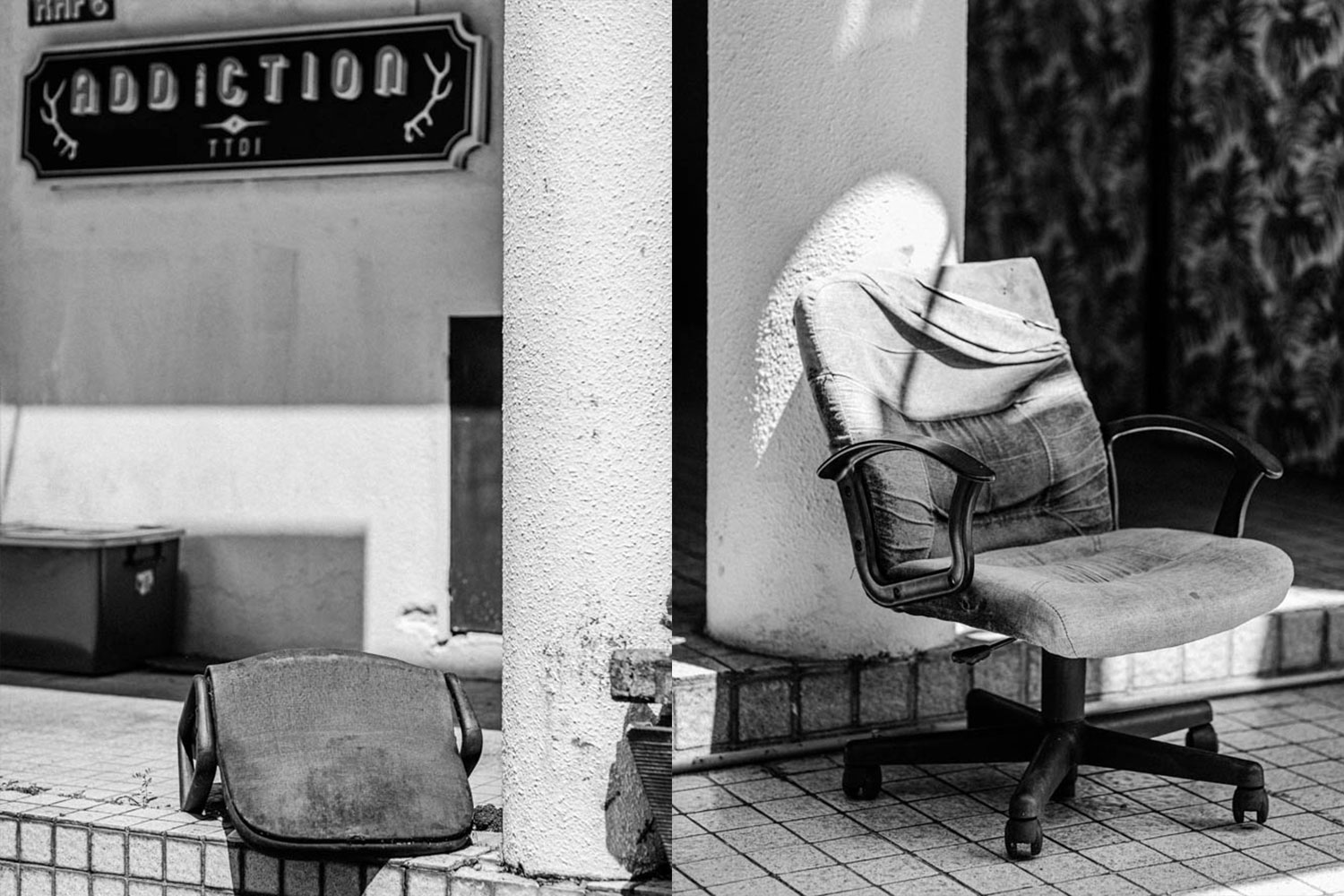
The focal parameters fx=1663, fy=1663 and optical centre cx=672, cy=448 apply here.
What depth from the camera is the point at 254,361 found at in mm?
4250

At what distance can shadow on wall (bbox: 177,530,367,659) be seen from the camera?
13.8 feet

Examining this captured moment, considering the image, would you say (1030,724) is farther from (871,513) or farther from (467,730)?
(467,730)

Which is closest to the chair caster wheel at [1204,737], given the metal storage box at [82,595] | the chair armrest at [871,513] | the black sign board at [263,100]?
the chair armrest at [871,513]

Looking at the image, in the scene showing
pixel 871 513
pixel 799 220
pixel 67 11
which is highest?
pixel 67 11

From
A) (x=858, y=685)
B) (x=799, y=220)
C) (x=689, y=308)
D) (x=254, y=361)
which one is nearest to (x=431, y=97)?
(x=254, y=361)

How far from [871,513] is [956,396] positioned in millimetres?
463

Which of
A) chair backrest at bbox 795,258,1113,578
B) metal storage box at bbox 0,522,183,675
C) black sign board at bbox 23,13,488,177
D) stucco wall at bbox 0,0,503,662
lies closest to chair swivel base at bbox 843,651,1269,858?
chair backrest at bbox 795,258,1113,578

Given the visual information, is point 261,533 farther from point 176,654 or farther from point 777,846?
point 777,846

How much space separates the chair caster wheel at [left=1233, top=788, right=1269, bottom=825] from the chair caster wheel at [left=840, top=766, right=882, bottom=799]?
0.76m

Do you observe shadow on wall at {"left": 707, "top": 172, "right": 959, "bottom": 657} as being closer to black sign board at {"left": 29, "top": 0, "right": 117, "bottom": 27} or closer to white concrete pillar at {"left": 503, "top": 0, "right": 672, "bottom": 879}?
white concrete pillar at {"left": 503, "top": 0, "right": 672, "bottom": 879}

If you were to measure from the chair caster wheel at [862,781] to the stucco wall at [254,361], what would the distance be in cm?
109

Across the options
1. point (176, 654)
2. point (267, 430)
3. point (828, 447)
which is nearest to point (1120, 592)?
point (828, 447)

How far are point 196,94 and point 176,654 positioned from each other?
4.77 feet

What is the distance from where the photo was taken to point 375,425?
4156mm
